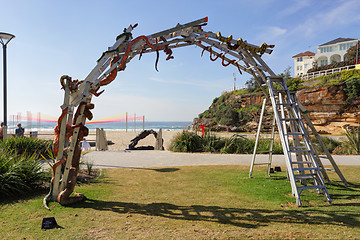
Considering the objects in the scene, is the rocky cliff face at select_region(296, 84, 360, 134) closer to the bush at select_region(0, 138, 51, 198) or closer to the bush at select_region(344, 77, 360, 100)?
the bush at select_region(344, 77, 360, 100)

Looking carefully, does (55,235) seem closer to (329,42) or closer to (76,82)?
(76,82)

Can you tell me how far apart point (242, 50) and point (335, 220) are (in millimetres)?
3990

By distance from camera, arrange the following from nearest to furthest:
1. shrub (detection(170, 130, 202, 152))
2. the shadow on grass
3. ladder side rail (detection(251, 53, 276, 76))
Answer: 1. the shadow on grass
2. ladder side rail (detection(251, 53, 276, 76))
3. shrub (detection(170, 130, 202, 152))

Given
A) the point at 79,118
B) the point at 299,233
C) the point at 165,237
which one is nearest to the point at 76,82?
the point at 79,118

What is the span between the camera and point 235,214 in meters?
4.16

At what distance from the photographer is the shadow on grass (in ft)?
12.5

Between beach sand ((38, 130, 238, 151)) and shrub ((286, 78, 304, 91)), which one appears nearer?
beach sand ((38, 130, 238, 151))

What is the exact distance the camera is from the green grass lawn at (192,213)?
3.44 metres

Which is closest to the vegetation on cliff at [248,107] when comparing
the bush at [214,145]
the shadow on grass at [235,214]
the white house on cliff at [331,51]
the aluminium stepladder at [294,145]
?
the bush at [214,145]

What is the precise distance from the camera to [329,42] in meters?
64.7

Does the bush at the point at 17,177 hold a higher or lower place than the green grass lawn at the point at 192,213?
higher

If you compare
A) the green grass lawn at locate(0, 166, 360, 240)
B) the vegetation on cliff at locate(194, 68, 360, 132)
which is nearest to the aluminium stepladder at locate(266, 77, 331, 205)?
the green grass lawn at locate(0, 166, 360, 240)

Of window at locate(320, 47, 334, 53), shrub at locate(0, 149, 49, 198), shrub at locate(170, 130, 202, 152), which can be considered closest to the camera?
shrub at locate(0, 149, 49, 198)

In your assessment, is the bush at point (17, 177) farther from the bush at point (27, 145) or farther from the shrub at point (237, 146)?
the shrub at point (237, 146)
